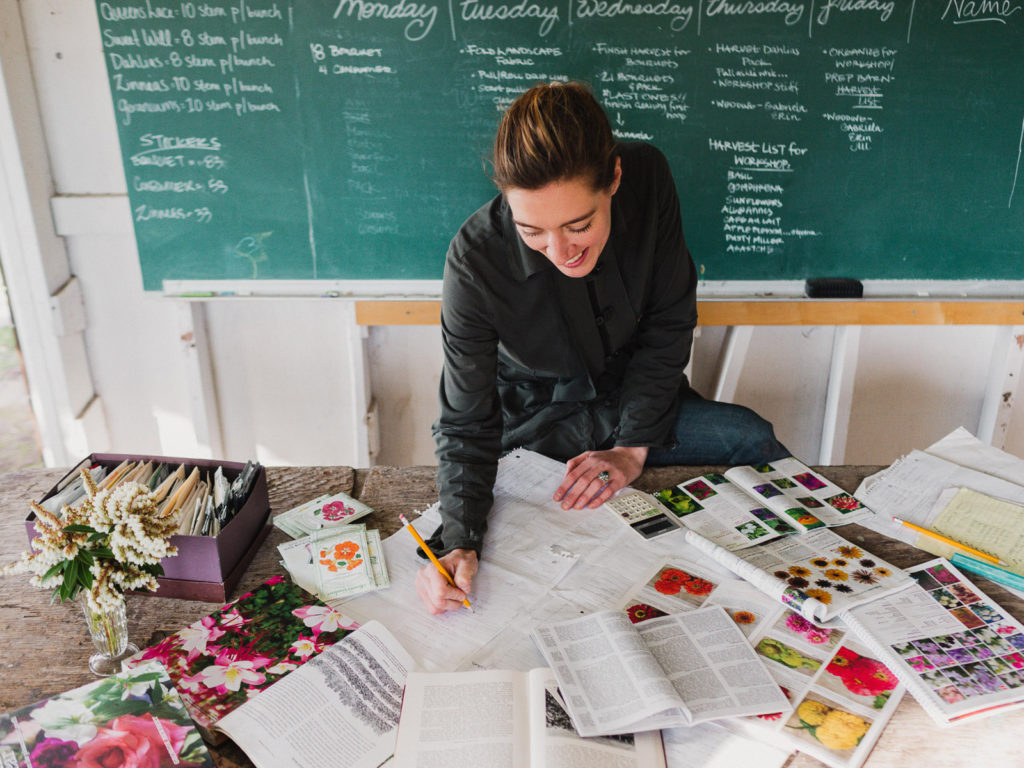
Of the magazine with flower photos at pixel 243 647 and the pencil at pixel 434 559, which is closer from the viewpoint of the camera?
the magazine with flower photos at pixel 243 647

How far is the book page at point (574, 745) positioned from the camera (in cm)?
86

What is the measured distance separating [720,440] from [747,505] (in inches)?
11.4

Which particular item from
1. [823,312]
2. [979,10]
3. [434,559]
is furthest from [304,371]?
[979,10]

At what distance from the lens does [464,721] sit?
0.92 meters

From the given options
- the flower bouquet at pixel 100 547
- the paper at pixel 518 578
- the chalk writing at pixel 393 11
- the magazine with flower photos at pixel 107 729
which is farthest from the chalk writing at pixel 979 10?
the magazine with flower photos at pixel 107 729

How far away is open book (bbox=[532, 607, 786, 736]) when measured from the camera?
910 mm

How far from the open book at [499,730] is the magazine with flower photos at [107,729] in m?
0.24

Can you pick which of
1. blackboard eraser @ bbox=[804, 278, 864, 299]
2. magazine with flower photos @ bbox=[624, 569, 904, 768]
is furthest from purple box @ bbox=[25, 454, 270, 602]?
blackboard eraser @ bbox=[804, 278, 864, 299]

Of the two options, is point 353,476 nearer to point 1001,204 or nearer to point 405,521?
point 405,521

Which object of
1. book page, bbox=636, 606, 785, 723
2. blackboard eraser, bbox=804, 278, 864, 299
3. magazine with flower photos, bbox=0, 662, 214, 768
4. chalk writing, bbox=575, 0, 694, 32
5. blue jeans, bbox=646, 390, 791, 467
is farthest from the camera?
blackboard eraser, bbox=804, 278, 864, 299

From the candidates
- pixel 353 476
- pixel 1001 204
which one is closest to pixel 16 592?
pixel 353 476

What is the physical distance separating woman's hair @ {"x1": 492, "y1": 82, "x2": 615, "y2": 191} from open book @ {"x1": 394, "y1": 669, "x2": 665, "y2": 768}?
711mm

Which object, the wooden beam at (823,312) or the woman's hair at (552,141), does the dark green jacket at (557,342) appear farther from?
the wooden beam at (823,312)

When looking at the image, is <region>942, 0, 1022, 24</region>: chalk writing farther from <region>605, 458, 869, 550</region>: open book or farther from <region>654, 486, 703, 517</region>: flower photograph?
<region>654, 486, 703, 517</region>: flower photograph
